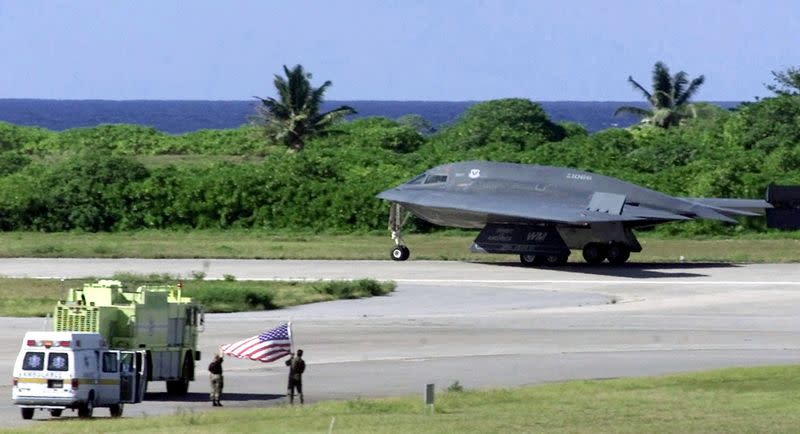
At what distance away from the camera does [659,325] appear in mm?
33406

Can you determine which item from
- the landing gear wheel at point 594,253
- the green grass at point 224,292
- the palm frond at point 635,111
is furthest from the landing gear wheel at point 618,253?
the palm frond at point 635,111

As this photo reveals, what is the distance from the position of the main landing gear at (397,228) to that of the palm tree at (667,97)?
54935 mm

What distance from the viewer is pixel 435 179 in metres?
46.2

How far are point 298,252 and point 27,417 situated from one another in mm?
28986

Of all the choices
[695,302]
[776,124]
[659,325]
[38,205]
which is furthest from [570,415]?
[776,124]

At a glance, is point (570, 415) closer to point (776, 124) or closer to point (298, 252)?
point (298, 252)

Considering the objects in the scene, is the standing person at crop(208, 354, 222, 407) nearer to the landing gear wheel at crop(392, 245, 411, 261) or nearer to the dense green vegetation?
the landing gear wheel at crop(392, 245, 411, 261)

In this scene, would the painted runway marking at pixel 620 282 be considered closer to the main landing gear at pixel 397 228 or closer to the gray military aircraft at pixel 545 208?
the gray military aircraft at pixel 545 208

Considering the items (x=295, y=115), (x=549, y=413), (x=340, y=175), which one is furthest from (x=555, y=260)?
(x=295, y=115)

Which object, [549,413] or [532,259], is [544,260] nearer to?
[532,259]

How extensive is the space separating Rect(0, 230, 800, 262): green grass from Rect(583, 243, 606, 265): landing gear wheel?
7.65 feet

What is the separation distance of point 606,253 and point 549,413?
84.3 feet

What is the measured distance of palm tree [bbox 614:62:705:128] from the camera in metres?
99.0

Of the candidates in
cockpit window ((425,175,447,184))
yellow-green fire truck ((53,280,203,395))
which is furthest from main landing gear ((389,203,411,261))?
yellow-green fire truck ((53,280,203,395))
